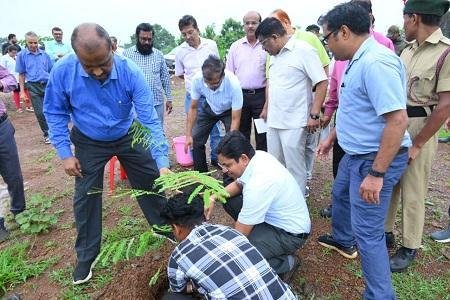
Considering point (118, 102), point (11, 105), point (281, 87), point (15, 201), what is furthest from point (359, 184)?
point (11, 105)

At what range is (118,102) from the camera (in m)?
2.68

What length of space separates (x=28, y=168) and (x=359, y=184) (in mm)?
5292

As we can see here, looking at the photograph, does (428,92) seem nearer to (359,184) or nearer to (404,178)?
(404,178)

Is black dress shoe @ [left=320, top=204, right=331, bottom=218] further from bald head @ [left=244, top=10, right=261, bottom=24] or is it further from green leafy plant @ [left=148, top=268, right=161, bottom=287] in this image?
bald head @ [left=244, top=10, right=261, bottom=24]

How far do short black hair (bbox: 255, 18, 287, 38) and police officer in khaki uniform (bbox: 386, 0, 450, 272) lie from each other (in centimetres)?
99

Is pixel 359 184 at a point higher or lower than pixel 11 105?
higher

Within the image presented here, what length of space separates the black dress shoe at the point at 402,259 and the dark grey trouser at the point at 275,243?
0.77 meters

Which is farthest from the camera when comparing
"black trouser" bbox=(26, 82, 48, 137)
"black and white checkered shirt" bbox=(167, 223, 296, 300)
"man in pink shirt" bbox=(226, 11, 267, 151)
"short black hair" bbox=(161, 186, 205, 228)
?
"black trouser" bbox=(26, 82, 48, 137)

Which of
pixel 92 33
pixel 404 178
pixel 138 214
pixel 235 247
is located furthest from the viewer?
pixel 138 214

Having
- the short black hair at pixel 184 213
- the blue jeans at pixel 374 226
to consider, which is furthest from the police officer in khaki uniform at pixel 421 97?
the short black hair at pixel 184 213

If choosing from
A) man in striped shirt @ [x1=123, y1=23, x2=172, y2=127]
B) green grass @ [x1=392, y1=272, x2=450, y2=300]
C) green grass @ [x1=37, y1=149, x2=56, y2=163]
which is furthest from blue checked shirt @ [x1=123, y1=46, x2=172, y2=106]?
green grass @ [x1=392, y1=272, x2=450, y2=300]

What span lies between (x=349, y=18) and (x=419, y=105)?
884 mm

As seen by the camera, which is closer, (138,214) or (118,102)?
(118,102)

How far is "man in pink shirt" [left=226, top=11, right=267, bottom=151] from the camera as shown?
13.7 feet
